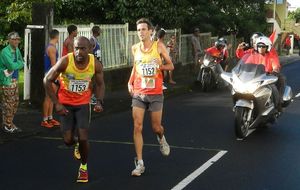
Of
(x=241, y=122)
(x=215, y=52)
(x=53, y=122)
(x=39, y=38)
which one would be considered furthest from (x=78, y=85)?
(x=215, y=52)

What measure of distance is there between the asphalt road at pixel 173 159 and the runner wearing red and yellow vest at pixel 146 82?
0.52 metres

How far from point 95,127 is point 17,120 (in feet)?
4.65

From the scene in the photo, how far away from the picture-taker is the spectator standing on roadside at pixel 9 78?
29.7 feet

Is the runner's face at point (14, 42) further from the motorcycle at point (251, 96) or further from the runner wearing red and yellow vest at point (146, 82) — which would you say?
the motorcycle at point (251, 96)

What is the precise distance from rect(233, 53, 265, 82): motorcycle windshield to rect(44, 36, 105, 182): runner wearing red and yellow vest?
11.8 feet

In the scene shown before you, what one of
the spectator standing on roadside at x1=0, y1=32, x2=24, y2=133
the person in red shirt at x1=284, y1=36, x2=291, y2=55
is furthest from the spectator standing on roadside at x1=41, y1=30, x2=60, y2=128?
the person in red shirt at x1=284, y1=36, x2=291, y2=55

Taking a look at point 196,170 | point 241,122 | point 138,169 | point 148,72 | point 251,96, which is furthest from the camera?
point 251,96

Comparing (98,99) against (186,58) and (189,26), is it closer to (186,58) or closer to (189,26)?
(186,58)

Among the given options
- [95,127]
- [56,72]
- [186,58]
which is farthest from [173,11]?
[56,72]

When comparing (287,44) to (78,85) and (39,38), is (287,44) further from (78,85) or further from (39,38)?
(78,85)

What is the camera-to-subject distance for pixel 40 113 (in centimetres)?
1116

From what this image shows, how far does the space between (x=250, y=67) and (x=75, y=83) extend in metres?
4.07

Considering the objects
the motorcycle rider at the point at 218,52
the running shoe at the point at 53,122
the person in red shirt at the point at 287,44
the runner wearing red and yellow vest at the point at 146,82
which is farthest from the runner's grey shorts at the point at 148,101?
the person in red shirt at the point at 287,44

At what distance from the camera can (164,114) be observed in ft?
39.3
